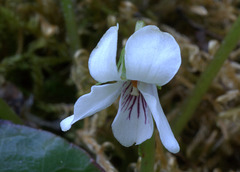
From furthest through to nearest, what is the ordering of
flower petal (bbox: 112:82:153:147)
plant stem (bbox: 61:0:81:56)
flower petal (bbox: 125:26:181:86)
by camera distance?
plant stem (bbox: 61:0:81:56) < flower petal (bbox: 112:82:153:147) < flower petal (bbox: 125:26:181:86)

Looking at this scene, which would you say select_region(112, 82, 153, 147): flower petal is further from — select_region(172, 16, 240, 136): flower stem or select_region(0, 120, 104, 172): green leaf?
select_region(172, 16, 240, 136): flower stem

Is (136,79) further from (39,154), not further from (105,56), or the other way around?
(39,154)

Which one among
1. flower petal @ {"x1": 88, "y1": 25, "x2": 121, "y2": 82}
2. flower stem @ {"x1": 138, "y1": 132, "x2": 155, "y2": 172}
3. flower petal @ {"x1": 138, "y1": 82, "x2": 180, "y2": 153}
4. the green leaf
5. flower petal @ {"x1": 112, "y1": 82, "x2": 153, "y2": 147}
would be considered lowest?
the green leaf

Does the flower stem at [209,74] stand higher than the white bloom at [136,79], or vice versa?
the white bloom at [136,79]

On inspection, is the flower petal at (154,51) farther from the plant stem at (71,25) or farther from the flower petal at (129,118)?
the plant stem at (71,25)

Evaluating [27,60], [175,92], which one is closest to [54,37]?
[27,60]

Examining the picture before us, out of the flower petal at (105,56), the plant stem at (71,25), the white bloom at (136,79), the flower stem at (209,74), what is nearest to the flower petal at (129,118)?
the white bloom at (136,79)

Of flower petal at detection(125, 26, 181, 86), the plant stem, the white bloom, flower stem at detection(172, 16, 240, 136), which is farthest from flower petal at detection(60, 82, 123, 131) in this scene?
the plant stem

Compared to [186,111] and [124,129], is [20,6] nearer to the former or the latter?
[186,111]

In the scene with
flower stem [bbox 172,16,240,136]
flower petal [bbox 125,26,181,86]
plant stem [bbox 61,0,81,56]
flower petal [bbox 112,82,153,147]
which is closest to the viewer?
flower petal [bbox 125,26,181,86]
